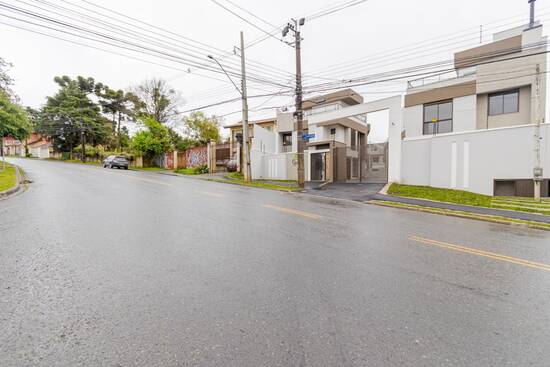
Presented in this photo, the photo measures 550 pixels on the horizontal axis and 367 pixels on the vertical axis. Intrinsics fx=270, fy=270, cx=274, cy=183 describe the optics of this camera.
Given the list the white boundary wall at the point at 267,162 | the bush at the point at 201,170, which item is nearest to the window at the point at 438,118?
the white boundary wall at the point at 267,162

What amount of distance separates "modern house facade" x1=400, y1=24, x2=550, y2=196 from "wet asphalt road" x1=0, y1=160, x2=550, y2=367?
25.5 ft

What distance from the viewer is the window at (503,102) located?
17438 mm

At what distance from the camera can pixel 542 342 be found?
2.35 m

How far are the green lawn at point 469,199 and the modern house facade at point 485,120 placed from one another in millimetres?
923

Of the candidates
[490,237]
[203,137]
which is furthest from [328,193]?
[203,137]

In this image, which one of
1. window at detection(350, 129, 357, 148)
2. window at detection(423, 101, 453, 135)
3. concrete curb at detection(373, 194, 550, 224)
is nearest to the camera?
concrete curb at detection(373, 194, 550, 224)

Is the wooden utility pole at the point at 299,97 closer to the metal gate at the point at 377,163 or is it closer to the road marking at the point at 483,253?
the metal gate at the point at 377,163

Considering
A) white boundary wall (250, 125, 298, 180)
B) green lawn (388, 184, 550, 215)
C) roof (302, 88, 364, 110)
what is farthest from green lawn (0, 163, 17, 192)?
roof (302, 88, 364, 110)

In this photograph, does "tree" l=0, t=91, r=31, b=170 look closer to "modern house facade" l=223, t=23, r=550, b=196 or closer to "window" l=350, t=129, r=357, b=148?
"modern house facade" l=223, t=23, r=550, b=196

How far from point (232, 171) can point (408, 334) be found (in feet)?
83.3

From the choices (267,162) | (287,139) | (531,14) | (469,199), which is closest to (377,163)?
(469,199)

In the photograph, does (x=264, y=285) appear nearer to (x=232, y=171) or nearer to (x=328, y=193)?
(x=328, y=193)

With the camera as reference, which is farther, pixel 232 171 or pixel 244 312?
pixel 232 171

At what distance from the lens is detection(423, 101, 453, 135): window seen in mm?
19547
